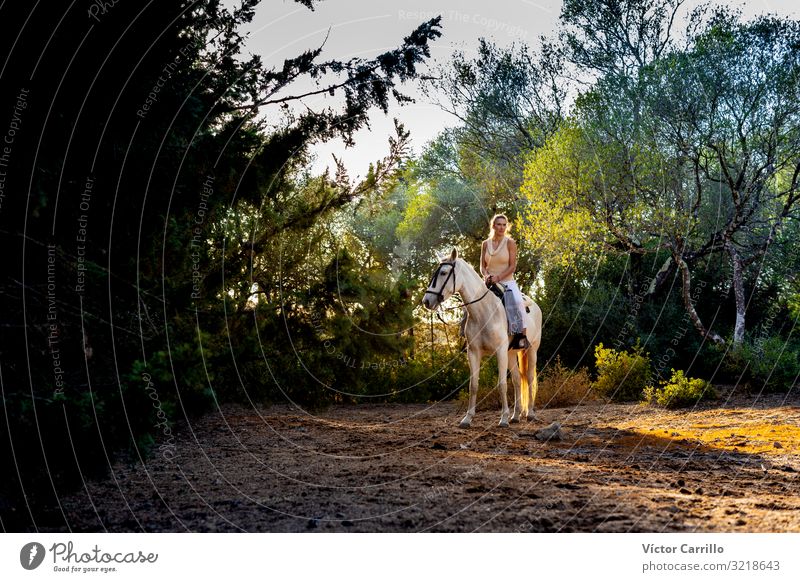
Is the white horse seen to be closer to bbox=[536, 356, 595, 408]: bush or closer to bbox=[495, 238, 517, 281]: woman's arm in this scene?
bbox=[495, 238, 517, 281]: woman's arm

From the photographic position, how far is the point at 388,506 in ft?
21.2

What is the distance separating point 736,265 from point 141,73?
18.7m

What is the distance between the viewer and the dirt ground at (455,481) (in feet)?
19.5

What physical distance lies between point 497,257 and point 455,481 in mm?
6561

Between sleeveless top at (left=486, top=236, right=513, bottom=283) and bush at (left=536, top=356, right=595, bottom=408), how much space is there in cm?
599

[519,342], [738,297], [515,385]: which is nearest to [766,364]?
[738,297]

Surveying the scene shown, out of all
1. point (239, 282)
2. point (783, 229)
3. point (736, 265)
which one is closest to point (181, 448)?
point (239, 282)

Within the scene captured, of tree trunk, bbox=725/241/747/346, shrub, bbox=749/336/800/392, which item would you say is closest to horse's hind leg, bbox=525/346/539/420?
shrub, bbox=749/336/800/392

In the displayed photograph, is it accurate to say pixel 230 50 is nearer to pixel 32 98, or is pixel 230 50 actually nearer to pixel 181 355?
pixel 32 98

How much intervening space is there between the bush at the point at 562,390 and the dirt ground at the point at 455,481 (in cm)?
523

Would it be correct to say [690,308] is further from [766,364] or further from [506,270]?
[506,270]

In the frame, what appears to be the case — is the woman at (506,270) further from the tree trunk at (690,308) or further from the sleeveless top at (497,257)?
the tree trunk at (690,308)

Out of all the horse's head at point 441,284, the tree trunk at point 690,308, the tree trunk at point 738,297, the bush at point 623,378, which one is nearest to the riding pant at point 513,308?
the horse's head at point 441,284

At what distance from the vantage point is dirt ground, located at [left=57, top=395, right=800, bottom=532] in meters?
5.95
